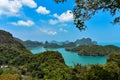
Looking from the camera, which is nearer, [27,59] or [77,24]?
[77,24]

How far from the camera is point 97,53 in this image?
353ft

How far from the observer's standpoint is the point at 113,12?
23.6 ft

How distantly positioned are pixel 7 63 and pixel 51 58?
15704 millimetres

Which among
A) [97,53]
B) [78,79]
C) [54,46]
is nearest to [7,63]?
[78,79]

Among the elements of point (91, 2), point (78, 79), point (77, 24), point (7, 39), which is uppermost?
point (7, 39)

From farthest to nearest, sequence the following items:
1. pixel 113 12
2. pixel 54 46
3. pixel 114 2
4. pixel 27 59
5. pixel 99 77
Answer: pixel 54 46, pixel 27 59, pixel 99 77, pixel 113 12, pixel 114 2

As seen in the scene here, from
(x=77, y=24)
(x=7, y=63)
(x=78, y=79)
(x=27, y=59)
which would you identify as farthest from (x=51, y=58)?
(x=77, y=24)

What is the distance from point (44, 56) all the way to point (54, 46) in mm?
132883

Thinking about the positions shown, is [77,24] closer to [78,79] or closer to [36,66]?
[78,79]

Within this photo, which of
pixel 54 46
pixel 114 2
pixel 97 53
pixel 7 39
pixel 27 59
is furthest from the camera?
pixel 54 46

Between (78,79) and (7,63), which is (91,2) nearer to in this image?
(78,79)

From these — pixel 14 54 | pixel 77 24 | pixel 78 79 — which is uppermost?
pixel 14 54

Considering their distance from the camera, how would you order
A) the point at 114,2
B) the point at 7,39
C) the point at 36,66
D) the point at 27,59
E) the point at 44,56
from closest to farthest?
the point at 114,2
the point at 36,66
the point at 44,56
the point at 27,59
the point at 7,39

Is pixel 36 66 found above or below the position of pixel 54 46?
below
